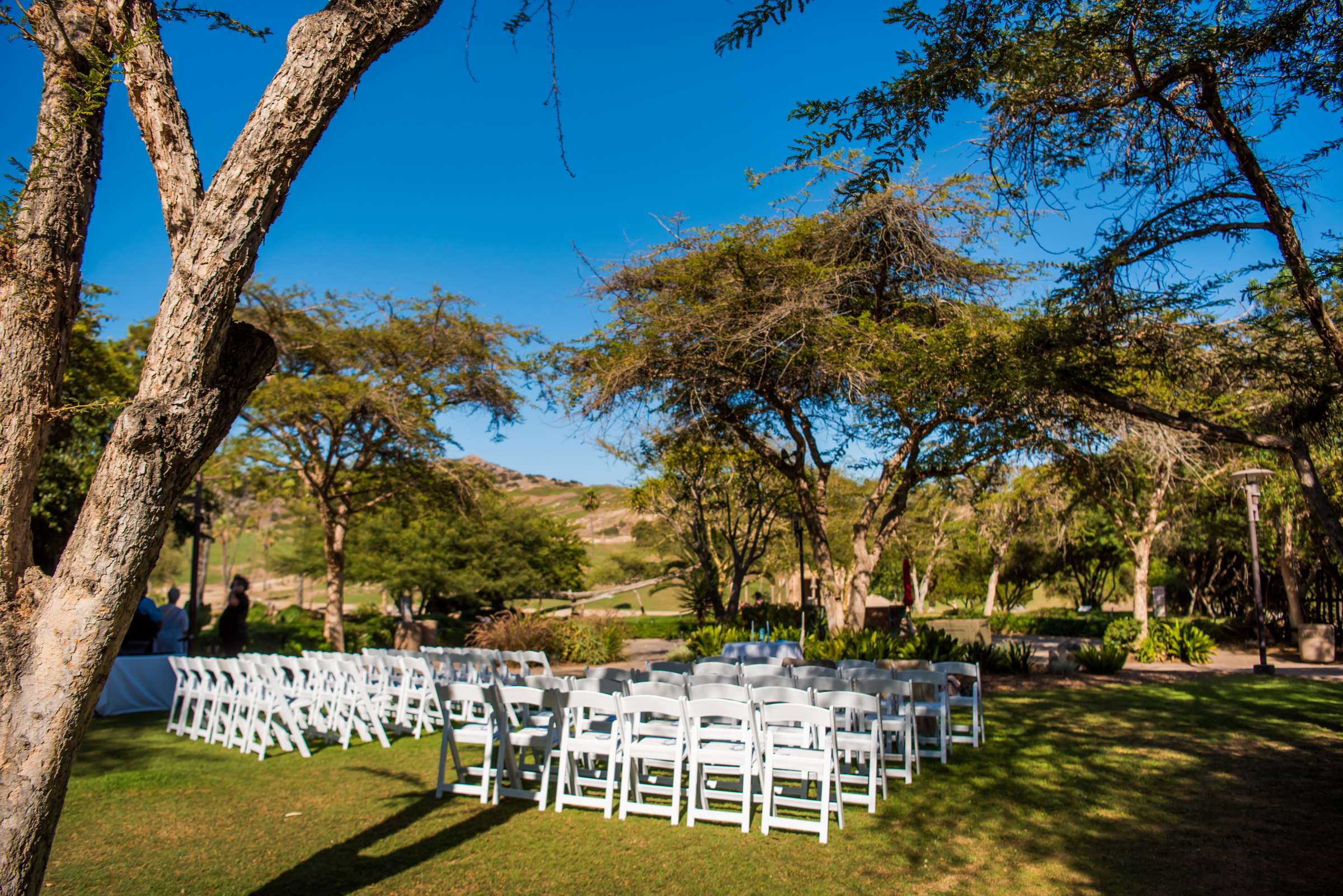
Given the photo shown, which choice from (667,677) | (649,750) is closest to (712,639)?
(667,677)

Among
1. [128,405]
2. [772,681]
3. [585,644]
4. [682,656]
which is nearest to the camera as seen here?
[128,405]

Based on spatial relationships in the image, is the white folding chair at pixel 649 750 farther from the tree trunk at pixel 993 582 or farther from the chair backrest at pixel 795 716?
the tree trunk at pixel 993 582

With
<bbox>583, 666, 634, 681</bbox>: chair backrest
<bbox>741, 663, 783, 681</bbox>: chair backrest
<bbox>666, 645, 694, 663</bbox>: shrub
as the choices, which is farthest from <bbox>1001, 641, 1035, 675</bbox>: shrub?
<bbox>583, 666, 634, 681</bbox>: chair backrest

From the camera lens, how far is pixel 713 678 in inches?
296

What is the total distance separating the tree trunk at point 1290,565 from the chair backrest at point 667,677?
706 inches

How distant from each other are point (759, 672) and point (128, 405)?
586cm

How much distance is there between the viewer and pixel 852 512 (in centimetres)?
3575

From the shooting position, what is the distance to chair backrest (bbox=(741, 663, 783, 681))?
732 cm

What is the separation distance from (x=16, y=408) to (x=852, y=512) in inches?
1361

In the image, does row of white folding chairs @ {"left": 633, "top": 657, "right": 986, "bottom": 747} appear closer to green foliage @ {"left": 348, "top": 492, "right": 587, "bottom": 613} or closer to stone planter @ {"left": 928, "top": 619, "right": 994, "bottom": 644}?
stone planter @ {"left": 928, "top": 619, "right": 994, "bottom": 644}

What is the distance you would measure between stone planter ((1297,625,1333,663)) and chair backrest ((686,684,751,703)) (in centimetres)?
1780

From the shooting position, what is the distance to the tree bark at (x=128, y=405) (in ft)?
8.18

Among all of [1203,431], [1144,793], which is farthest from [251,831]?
[1203,431]

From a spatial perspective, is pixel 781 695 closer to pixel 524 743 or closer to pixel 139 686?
pixel 524 743
